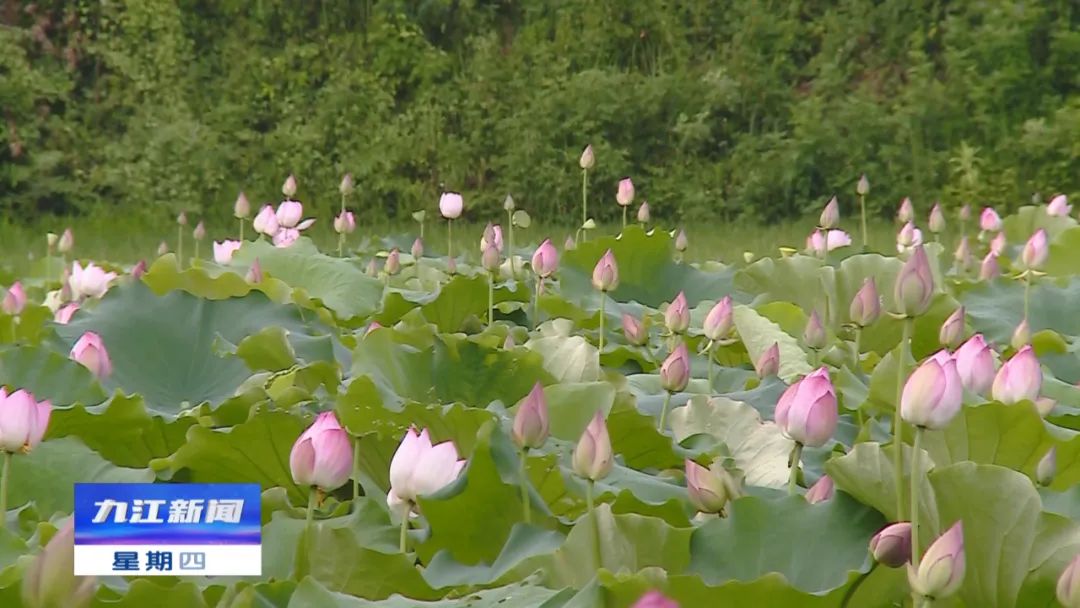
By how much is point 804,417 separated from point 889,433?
33 cm

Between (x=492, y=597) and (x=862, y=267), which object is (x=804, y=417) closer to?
(x=492, y=597)

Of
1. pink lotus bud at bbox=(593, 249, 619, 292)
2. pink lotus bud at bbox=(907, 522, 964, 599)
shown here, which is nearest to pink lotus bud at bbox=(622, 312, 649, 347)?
pink lotus bud at bbox=(593, 249, 619, 292)

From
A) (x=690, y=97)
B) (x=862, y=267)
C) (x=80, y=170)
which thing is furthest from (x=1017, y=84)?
(x=862, y=267)

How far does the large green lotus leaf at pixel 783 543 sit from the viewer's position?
3.14 feet

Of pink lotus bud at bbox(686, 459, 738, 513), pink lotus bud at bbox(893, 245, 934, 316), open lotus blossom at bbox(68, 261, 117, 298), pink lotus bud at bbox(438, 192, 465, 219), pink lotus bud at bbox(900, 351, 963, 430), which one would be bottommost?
pink lotus bud at bbox(438, 192, 465, 219)

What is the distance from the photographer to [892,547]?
0.85 metres

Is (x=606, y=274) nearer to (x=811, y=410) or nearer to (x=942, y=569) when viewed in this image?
(x=811, y=410)

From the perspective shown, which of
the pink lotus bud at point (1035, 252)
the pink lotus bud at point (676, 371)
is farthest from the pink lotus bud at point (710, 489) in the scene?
the pink lotus bud at point (1035, 252)

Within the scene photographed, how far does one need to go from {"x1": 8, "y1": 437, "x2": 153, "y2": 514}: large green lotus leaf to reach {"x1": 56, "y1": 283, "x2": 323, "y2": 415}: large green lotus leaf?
340mm

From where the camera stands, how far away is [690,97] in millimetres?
9094

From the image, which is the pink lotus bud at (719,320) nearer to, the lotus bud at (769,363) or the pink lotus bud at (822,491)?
the lotus bud at (769,363)

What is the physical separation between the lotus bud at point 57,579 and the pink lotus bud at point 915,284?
0.57 m

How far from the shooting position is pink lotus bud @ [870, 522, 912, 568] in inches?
33.3

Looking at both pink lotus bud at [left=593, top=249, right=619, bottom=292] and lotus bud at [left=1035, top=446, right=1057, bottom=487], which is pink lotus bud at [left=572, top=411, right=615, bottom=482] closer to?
lotus bud at [left=1035, top=446, right=1057, bottom=487]
